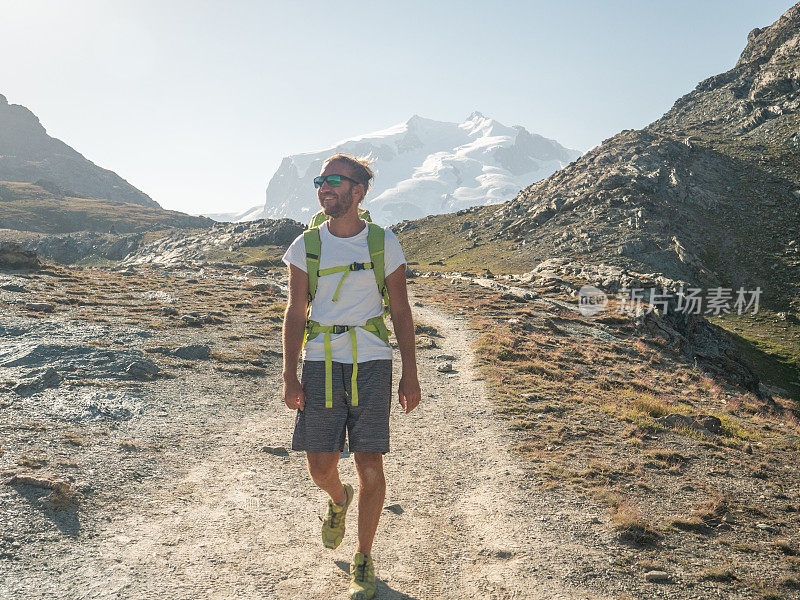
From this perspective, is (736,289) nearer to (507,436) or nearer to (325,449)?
(507,436)

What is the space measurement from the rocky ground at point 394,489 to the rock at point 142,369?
0.19ft

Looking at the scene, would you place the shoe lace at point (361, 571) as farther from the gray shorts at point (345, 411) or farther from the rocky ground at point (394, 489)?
the gray shorts at point (345, 411)

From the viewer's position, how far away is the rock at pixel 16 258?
31.9 metres

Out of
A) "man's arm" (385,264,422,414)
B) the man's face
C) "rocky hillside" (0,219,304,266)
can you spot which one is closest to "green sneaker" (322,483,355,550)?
"man's arm" (385,264,422,414)

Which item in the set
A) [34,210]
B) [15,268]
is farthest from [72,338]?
[34,210]

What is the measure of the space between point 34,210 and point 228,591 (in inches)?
7499

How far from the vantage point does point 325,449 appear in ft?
14.7

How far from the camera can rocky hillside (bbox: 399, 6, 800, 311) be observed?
64.2m

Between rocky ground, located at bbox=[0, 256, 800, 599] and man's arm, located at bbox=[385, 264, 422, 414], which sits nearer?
man's arm, located at bbox=[385, 264, 422, 414]

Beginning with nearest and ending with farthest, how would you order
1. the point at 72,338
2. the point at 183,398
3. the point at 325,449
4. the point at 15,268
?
1. the point at 325,449
2. the point at 183,398
3. the point at 72,338
4. the point at 15,268

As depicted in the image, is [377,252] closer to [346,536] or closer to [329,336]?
[329,336]

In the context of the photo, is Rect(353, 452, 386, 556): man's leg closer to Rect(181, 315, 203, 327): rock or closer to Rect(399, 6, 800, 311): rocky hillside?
Rect(181, 315, 203, 327): rock

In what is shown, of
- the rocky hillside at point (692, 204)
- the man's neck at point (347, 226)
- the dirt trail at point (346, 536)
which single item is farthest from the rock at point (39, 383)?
the rocky hillside at point (692, 204)

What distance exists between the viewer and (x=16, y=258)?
32.5m
